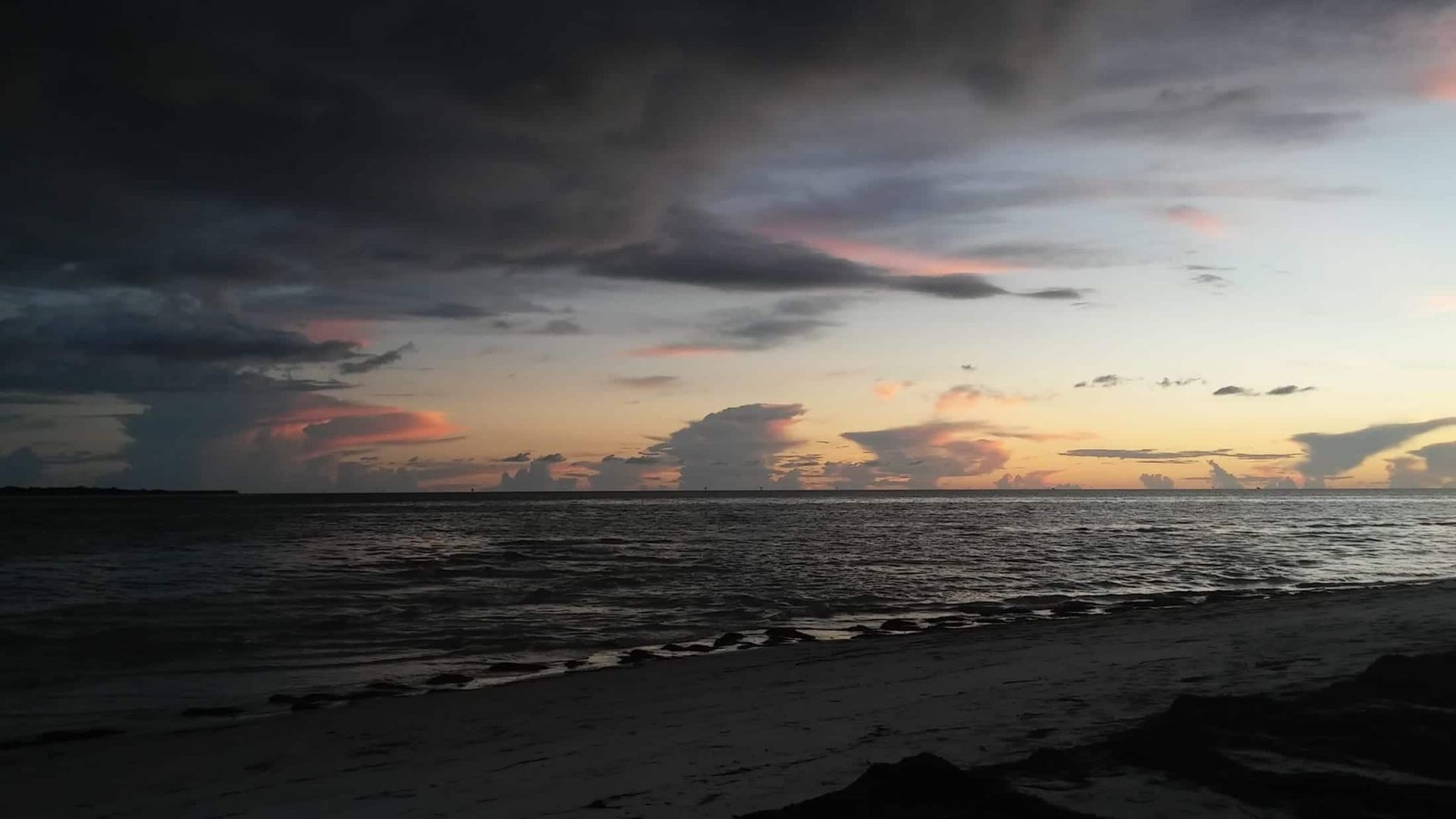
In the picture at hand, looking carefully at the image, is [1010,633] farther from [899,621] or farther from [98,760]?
[98,760]

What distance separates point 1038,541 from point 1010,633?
140 feet

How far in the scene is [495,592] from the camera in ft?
102

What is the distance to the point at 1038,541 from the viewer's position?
195 feet

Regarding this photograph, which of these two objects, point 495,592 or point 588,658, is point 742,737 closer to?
point 588,658

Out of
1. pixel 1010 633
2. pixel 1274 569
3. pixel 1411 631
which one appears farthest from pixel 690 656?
pixel 1274 569

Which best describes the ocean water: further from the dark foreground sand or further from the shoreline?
the dark foreground sand

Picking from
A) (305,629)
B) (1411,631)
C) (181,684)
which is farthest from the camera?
(305,629)

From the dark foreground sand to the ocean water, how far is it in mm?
3467

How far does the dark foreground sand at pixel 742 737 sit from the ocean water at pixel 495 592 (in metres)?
3.47

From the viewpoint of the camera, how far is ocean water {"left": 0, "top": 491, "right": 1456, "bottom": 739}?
18031 mm

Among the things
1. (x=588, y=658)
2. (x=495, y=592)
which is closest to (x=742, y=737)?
(x=588, y=658)

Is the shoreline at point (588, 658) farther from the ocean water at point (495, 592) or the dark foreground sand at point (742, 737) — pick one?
the dark foreground sand at point (742, 737)

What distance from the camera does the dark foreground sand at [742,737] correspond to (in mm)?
7798

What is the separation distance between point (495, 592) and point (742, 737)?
22695 mm
